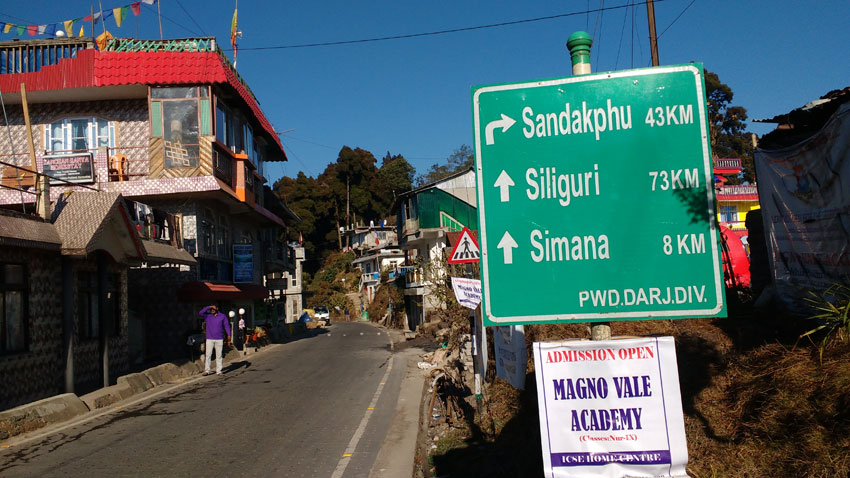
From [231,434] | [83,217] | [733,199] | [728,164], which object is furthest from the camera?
[733,199]

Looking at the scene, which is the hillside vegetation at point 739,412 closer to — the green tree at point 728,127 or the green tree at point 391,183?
the green tree at point 728,127

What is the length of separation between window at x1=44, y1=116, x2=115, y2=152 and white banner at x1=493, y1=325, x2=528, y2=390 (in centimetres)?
2085

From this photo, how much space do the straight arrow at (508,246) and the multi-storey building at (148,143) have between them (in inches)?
719

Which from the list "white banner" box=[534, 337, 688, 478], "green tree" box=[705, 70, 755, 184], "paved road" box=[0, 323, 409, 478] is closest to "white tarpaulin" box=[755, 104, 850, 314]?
"white banner" box=[534, 337, 688, 478]

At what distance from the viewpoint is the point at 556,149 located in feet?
10.2

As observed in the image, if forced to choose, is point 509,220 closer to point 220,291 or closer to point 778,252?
point 778,252

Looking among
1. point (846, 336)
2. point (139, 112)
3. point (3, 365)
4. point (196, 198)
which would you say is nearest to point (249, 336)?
point (196, 198)

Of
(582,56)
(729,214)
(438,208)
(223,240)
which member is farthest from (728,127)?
(582,56)

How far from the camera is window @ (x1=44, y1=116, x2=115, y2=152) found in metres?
24.1

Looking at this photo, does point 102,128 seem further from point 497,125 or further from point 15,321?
point 497,125

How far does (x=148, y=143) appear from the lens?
2359cm

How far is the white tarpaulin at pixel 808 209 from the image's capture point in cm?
721

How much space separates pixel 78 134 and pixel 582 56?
26165 mm

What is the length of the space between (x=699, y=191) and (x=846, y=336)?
4235 millimetres
